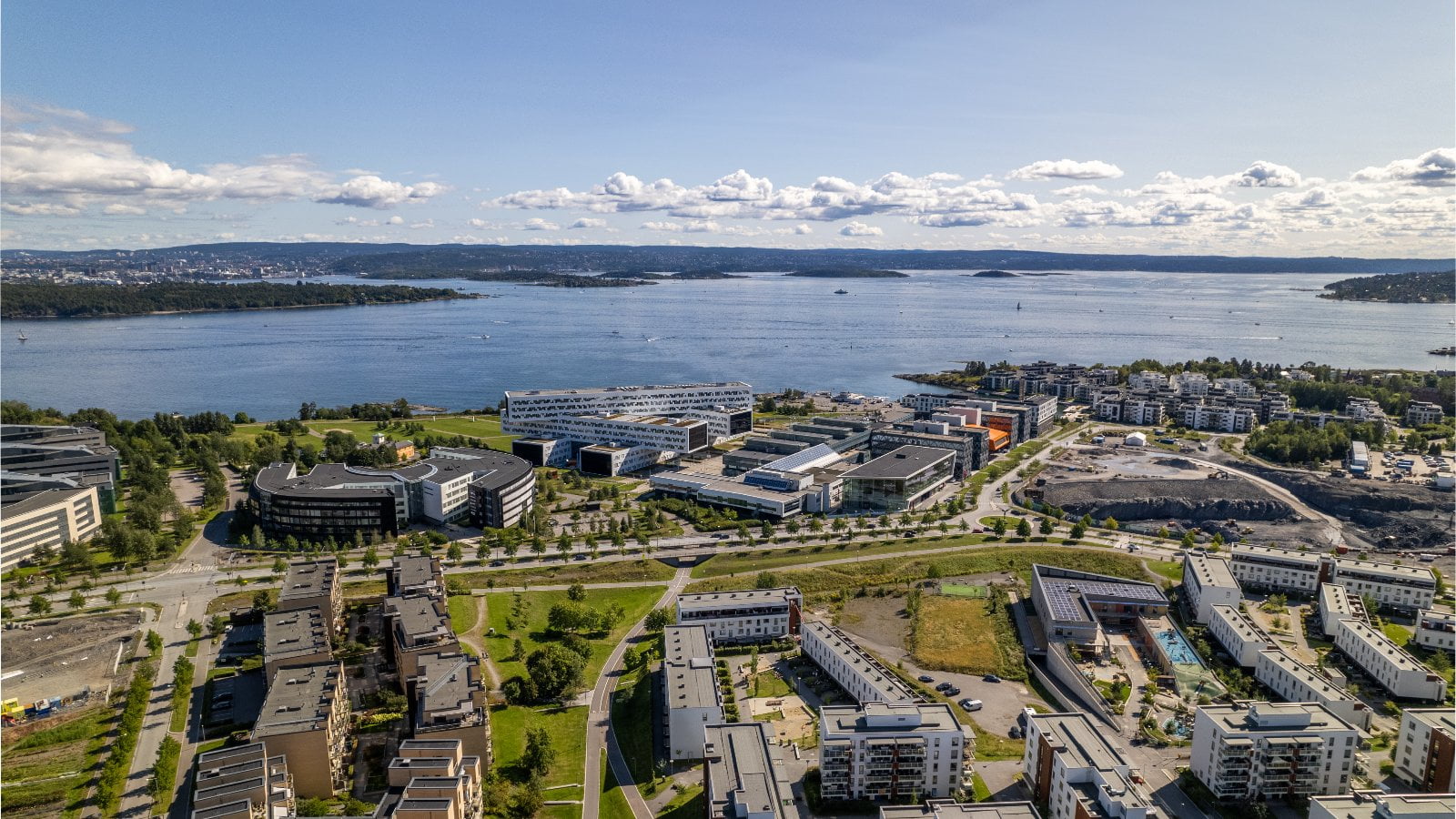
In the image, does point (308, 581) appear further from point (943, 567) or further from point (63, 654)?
point (943, 567)

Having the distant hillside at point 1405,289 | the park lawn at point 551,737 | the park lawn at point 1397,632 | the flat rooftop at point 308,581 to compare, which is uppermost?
the distant hillside at point 1405,289

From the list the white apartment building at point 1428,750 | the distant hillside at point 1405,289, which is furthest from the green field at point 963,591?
the distant hillside at point 1405,289

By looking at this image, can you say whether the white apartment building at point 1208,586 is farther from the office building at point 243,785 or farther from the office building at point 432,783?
the office building at point 243,785

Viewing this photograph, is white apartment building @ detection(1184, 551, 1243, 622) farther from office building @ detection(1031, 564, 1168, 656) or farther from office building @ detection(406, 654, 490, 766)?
office building @ detection(406, 654, 490, 766)

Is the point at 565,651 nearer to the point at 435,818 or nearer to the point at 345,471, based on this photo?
the point at 435,818

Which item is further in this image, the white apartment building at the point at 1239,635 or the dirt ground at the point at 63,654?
the white apartment building at the point at 1239,635

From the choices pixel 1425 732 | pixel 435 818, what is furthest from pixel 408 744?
pixel 1425 732
